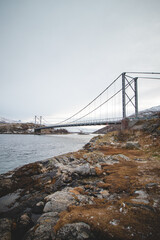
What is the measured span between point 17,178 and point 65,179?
420 cm

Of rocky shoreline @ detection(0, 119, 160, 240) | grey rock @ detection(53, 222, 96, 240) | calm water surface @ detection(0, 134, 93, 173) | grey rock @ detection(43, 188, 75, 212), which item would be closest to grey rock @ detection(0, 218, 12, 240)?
rocky shoreline @ detection(0, 119, 160, 240)

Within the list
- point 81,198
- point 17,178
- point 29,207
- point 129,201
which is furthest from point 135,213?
point 17,178

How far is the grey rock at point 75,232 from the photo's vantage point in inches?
91.7

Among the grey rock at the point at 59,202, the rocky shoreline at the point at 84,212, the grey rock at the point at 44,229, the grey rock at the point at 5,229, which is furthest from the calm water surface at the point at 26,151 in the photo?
the grey rock at the point at 44,229

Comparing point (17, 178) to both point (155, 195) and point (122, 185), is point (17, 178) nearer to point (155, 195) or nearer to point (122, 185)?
point (122, 185)

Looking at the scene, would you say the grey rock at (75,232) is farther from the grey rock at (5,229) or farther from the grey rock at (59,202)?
the grey rock at (5,229)

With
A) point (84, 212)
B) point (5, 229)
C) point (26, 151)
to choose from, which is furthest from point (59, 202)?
point (26, 151)

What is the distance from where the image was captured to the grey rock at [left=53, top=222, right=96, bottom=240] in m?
2.33

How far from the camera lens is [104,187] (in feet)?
17.0

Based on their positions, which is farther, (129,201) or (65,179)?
(65,179)

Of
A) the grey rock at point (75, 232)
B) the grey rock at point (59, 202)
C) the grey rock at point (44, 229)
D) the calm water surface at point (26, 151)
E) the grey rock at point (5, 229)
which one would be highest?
the grey rock at point (75, 232)

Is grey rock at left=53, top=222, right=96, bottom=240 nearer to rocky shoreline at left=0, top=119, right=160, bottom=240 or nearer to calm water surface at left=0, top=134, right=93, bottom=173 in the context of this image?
rocky shoreline at left=0, top=119, right=160, bottom=240

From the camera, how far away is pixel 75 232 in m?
A: 2.42

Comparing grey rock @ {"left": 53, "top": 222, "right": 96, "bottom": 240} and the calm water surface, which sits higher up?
grey rock @ {"left": 53, "top": 222, "right": 96, "bottom": 240}
